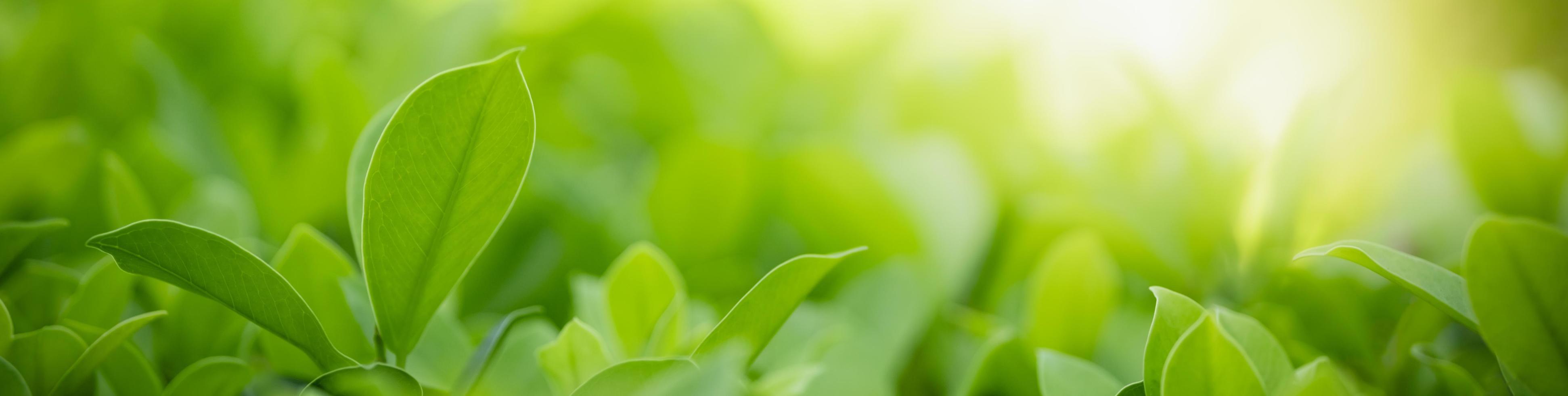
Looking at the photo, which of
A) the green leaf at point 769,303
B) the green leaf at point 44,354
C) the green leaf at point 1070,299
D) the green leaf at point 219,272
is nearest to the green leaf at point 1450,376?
the green leaf at point 1070,299

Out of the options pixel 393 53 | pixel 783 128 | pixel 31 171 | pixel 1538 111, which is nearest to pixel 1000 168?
pixel 783 128

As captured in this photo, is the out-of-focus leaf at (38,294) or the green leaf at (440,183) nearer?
the green leaf at (440,183)

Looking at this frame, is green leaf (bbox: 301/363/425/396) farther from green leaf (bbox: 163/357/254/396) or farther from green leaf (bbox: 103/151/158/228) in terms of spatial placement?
green leaf (bbox: 103/151/158/228)

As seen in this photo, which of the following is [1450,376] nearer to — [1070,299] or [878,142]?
[1070,299]

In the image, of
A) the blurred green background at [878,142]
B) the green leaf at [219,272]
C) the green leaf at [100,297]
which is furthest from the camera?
the blurred green background at [878,142]

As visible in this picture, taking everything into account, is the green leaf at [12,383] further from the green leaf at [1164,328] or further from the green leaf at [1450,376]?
the green leaf at [1450,376]

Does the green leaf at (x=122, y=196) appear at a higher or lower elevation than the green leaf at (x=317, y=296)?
higher

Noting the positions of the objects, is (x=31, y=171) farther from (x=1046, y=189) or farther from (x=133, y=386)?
(x=1046, y=189)

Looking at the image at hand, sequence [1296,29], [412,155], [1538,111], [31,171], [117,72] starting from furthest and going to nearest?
[1296,29] → [117,72] → [1538,111] → [31,171] → [412,155]
